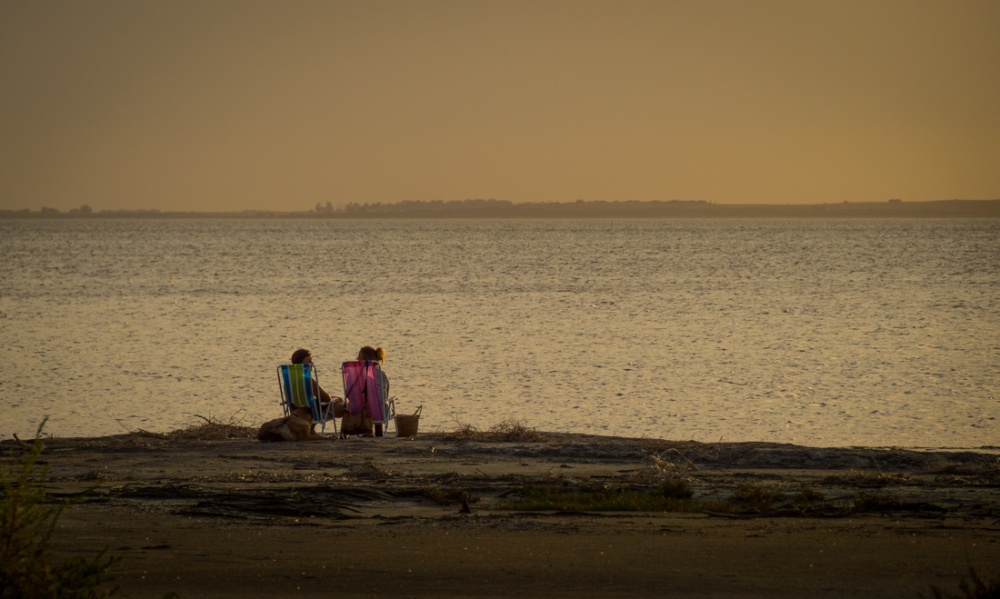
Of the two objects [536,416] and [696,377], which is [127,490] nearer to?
[536,416]

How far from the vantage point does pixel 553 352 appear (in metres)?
26.1

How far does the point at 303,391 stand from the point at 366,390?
25.3 inches

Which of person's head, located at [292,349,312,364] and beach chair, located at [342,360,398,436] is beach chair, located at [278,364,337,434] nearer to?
person's head, located at [292,349,312,364]

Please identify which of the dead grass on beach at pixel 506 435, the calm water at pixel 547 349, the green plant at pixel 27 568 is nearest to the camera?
the green plant at pixel 27 568

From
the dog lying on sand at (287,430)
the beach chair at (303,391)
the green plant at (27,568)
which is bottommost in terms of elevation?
the dog lying on sand at (287,430)

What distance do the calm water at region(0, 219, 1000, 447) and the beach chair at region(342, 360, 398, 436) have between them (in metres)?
3.28

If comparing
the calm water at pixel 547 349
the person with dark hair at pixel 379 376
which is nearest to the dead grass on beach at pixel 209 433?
the person with dark hair at pixel 379 376

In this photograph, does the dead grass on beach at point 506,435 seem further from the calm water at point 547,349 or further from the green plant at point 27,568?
the green plant at point 27,568

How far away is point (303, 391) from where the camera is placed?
12594mm

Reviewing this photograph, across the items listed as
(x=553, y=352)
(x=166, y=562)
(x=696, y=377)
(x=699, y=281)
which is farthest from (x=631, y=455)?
(x=699, y=281)

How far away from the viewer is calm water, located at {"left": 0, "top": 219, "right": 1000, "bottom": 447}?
17.1 metres

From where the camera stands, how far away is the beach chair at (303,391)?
12555mm

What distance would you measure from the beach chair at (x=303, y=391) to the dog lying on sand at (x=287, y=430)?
0.36 metres

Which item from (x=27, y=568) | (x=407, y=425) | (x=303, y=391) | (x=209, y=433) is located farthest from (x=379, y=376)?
(x=27, y=568)
